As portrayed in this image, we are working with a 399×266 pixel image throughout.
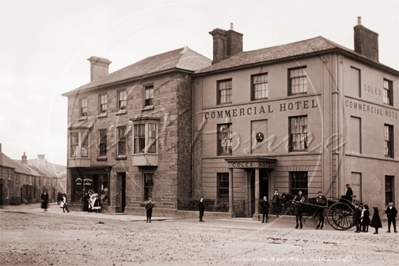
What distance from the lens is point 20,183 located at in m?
62.7

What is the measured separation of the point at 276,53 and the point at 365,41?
547 centimetres

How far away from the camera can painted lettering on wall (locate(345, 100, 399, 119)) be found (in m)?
26.4

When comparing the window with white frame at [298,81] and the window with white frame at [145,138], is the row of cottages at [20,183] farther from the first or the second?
the window with white frame at [298,81]

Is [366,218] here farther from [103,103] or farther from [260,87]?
[103,103]

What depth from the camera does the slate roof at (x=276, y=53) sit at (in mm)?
26234

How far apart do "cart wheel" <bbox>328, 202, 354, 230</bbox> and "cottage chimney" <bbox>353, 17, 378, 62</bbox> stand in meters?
10.9

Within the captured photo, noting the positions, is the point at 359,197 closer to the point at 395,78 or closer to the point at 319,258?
the point at 395,78

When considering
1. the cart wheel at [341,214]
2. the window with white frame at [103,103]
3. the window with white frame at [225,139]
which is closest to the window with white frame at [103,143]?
the window with white frame at [103,103]

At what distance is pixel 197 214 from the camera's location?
28.9 m

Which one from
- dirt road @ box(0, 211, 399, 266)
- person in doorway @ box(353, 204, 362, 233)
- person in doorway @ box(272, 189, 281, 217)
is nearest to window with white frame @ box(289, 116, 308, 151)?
person in doorway @ box(272, 189, 281, 217)

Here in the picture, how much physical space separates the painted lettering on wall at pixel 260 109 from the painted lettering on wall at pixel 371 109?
2.09 meters

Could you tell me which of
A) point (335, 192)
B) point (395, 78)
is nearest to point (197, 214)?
point (335, 192)

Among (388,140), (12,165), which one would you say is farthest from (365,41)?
(12,165)

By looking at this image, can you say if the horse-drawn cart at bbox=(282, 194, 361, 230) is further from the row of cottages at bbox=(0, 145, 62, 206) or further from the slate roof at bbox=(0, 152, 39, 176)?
the slate roof at bbox=(0, 152, 39, 176)
